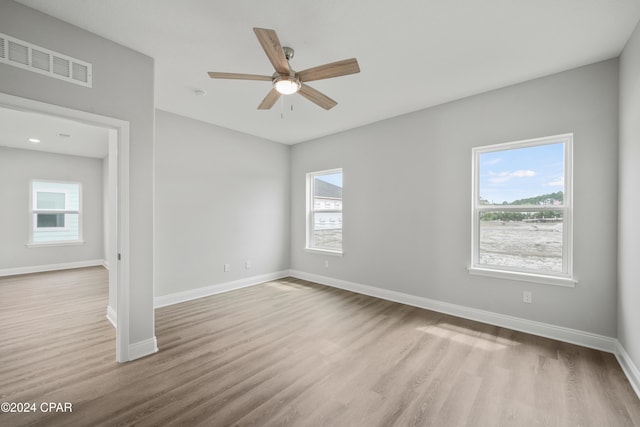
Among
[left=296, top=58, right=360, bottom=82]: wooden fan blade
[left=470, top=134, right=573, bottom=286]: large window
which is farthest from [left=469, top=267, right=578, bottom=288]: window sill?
[left=296, top=58, right=360, bottom=82]: wooden fan blade

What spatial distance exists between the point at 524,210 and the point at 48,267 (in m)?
9.25

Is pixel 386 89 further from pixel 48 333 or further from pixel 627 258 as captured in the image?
pixel 48 333

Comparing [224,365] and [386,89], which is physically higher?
[386,89]

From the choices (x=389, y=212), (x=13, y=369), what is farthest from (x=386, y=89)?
(x=13, y=369)

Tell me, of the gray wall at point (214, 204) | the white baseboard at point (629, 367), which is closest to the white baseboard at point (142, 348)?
the gray wall at point (214, 204)

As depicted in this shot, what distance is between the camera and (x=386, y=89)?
319 centimetres

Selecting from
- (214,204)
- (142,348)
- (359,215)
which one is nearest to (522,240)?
(359,215)

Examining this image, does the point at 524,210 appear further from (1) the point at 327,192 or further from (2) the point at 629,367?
(1) the point at 327,192

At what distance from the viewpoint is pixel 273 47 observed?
1775 millimetres

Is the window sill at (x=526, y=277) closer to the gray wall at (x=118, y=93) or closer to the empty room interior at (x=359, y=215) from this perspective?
the empty room interior at (x=359, y=215)

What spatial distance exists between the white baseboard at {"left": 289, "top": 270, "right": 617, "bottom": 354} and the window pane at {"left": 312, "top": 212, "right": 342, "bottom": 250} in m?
0.77

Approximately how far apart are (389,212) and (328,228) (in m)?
1.42

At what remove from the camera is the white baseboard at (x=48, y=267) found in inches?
224

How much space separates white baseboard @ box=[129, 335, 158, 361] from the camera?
2433 mm
